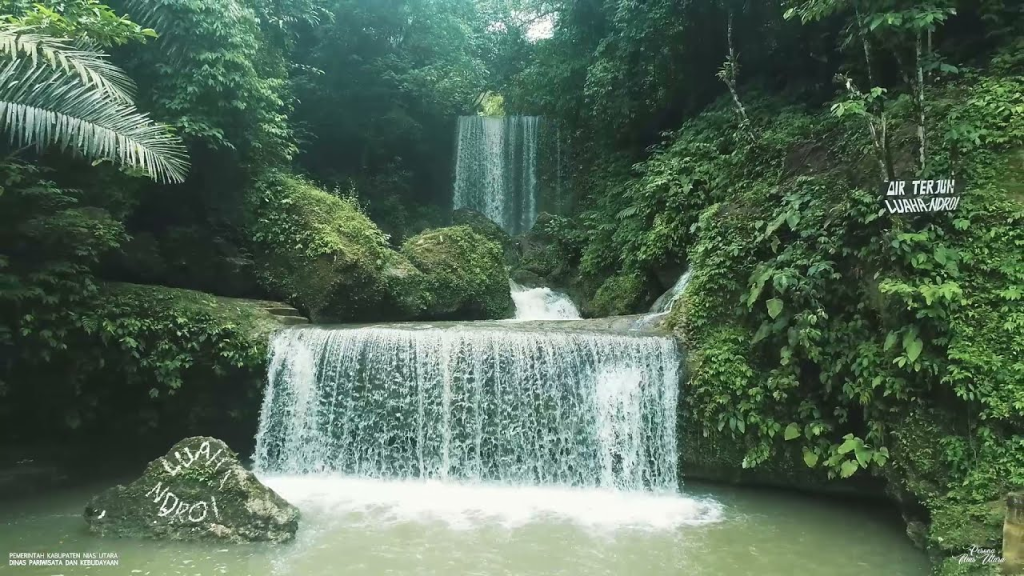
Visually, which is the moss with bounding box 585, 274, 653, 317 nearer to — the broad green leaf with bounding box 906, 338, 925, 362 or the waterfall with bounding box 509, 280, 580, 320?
the waterfall with bounding box 509, 280, 580, 320

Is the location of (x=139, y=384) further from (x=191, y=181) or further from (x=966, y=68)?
(x=966, y=68)

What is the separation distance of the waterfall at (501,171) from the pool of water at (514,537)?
34.3 feet

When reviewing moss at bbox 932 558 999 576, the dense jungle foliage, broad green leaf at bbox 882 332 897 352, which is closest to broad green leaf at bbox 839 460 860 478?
the dense jungle foliage

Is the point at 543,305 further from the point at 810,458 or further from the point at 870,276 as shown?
the point at 870,276

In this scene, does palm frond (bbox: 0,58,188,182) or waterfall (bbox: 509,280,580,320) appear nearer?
palm frond (bbox: 0,58,188,182)

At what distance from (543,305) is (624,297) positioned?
85.5 inches

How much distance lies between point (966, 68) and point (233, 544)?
9081 mm

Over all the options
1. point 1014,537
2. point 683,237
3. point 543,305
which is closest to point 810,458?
point 1014,537

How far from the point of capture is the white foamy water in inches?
240

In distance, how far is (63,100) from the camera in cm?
556

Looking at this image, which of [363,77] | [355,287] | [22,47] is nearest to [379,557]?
[355,287]

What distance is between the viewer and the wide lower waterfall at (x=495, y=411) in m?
7.17

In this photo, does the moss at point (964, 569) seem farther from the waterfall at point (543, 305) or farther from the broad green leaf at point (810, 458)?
the waterfall at point (543, 305)

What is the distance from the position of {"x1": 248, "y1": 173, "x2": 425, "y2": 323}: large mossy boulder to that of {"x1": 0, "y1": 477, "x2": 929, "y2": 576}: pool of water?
10.0 feet
